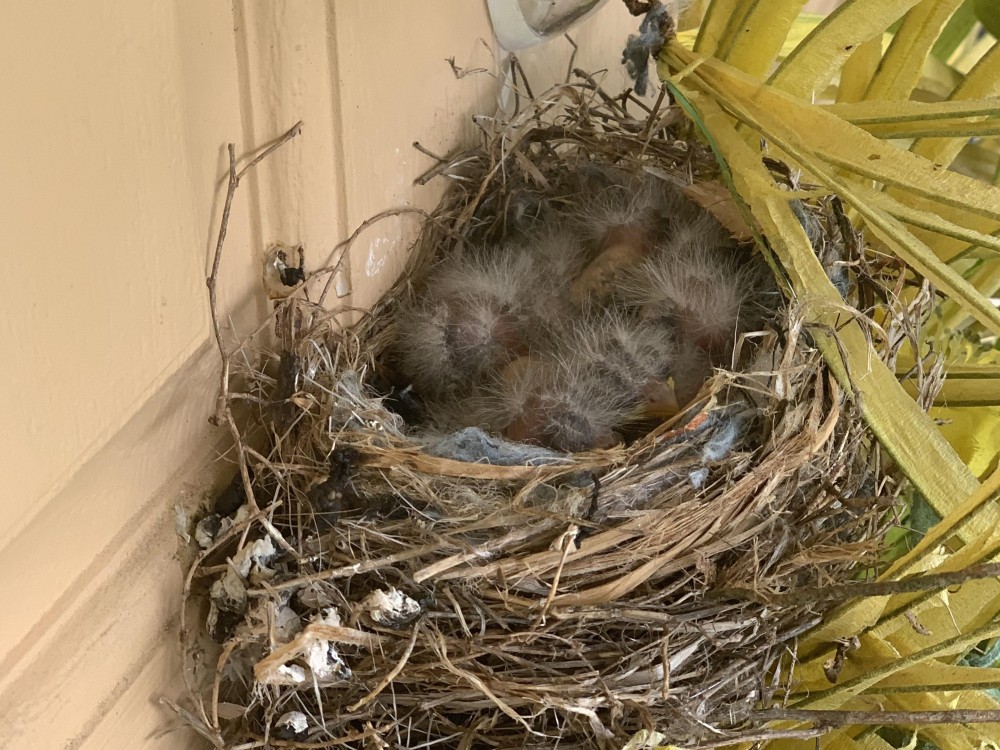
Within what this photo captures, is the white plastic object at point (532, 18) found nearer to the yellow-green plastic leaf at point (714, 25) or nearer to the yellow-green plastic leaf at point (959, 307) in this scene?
the yellow-green plastic leaf at point (714, 25)

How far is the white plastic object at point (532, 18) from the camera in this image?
920mm

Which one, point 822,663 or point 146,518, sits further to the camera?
point 822,663

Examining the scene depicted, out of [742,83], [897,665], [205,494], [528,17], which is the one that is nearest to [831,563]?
[897,665]

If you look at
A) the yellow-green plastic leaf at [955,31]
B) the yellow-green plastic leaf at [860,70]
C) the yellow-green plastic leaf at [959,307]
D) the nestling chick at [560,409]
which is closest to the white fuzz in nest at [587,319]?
the nestling chick at [560,409]

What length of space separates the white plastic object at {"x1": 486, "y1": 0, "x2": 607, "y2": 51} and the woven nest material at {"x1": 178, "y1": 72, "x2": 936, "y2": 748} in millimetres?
429

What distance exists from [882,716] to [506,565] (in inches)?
12.4

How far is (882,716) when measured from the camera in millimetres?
615

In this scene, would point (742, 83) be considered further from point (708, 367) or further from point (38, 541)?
point (38, 541)

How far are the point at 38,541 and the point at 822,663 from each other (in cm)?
67

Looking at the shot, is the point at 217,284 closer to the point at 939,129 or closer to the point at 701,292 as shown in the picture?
the point at 701,292

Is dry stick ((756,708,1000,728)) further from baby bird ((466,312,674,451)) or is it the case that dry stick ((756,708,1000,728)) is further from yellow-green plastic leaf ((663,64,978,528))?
baby bird ((466,312,674,451))

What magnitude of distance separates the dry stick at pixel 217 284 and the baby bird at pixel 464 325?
0.23 m

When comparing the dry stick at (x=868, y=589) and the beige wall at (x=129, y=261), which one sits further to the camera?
the dry stick at (x=868, y=589)

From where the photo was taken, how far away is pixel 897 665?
2.18 feet
